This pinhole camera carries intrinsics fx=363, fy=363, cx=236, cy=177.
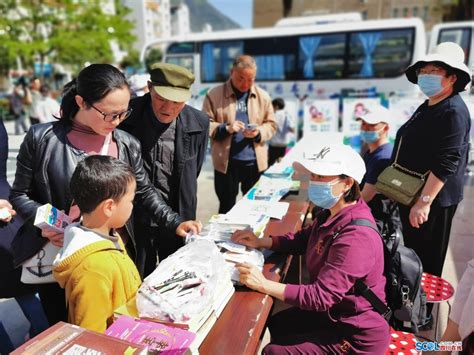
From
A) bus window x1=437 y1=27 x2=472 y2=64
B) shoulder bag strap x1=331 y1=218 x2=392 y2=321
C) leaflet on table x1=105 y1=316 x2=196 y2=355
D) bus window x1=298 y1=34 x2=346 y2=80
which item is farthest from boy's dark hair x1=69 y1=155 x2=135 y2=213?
bus window x1=437 y1=27 x2=472 y2=64

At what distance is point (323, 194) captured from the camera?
1633 millimetres

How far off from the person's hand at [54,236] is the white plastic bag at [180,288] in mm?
500

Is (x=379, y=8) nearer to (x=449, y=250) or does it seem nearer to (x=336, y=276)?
(x=449, y=250)

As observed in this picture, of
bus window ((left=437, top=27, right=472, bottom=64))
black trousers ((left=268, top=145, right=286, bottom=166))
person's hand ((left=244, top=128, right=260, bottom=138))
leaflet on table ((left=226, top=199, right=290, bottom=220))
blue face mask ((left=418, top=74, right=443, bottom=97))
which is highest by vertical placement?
bus window ((left=437, top=27, right=472, bottom=64))

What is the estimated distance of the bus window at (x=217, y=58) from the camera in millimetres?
10492

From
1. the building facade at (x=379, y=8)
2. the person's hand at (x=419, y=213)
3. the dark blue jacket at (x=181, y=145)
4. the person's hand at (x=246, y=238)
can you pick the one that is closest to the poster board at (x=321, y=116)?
the person's hand at (x=419, y=213)

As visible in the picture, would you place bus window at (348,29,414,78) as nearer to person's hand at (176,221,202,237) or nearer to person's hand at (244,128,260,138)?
person's hand at (244,128,260,138)

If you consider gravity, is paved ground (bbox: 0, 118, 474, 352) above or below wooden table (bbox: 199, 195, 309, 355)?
below

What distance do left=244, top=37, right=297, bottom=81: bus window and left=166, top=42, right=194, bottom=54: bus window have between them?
168 centimetres

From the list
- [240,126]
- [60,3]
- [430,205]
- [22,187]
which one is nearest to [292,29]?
[240,126]

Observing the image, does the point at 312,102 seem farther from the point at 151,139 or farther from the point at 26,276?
the point at 26,276

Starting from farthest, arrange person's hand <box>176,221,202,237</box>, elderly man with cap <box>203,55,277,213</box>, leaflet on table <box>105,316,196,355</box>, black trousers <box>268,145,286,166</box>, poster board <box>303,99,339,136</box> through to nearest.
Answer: poster board <box>303,99,339,136</box> → black trousers <box>268,145,286,166</box> → elderly man with cap <box>203,55,277,213</box> → person's hand <box>176,221,202,237</box> → leaflet on table <box>105,316,196,355</box>

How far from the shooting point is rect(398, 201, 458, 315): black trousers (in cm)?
231

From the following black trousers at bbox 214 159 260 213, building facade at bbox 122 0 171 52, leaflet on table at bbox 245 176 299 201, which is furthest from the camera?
building facade at bbox 122 0 171 52
